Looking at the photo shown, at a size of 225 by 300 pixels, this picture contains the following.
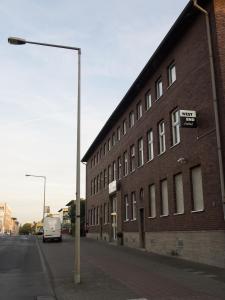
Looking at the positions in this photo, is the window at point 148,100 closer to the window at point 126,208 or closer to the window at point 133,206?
the window at point 133,206

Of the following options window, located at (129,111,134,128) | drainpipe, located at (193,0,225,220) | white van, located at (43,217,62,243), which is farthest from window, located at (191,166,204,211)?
white van, located at (43,217,62,243)

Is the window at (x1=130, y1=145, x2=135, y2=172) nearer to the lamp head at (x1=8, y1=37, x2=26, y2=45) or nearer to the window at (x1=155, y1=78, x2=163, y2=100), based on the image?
the window at (x1=155, y1=78, x2=163, y2=100)

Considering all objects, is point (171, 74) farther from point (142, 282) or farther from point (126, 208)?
point (142, 282)

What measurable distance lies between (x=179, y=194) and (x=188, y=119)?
4.85m

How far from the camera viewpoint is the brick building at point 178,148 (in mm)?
17797

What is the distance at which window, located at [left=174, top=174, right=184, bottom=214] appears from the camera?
21831 millimetres

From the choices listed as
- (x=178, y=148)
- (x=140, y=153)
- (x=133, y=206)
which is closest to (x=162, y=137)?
(x=178, y=148)

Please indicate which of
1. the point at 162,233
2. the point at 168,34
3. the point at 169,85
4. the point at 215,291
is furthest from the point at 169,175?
the point at 215,291

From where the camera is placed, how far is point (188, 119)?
62.0ft

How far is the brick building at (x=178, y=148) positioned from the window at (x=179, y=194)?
0.05m

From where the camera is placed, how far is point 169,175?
2334 centimetres

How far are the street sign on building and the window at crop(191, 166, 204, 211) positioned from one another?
2110mm

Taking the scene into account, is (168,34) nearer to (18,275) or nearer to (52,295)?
(18,275)

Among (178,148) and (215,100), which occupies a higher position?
(215,100)
